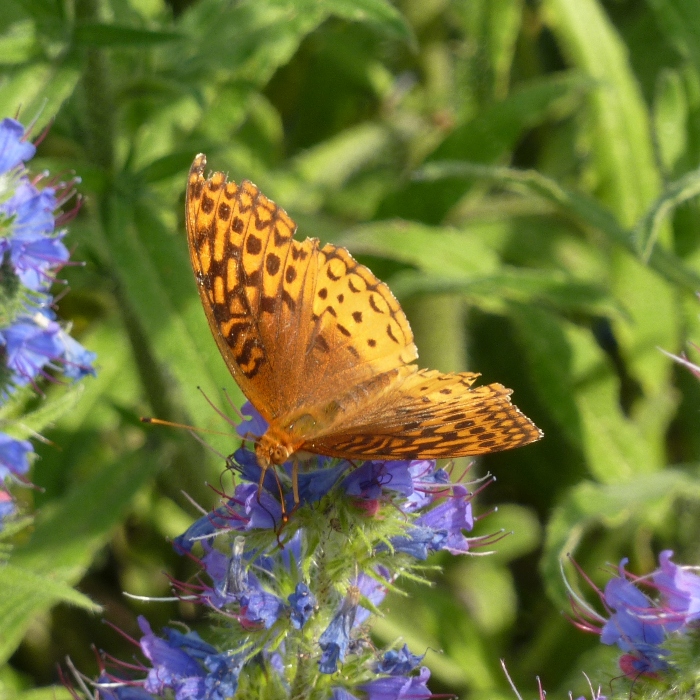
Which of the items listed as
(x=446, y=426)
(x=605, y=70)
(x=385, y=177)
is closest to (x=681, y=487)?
(x=446, y=426)

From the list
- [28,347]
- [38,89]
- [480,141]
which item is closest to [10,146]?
[28,347]

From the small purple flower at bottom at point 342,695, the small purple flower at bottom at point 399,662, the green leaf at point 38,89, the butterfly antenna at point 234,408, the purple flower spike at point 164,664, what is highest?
the green leaf at point 38,89

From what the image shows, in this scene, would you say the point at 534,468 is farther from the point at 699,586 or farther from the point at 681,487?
the point at 699,586

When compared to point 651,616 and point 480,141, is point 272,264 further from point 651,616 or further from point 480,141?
point 480,141

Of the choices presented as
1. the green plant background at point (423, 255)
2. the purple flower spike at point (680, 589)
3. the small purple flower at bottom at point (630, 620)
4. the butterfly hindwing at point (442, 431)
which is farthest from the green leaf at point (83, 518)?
the purple flower spike at point (680, 589)

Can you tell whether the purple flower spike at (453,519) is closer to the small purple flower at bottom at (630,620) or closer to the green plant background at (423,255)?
the small purple flower at bottom at (630,620)
